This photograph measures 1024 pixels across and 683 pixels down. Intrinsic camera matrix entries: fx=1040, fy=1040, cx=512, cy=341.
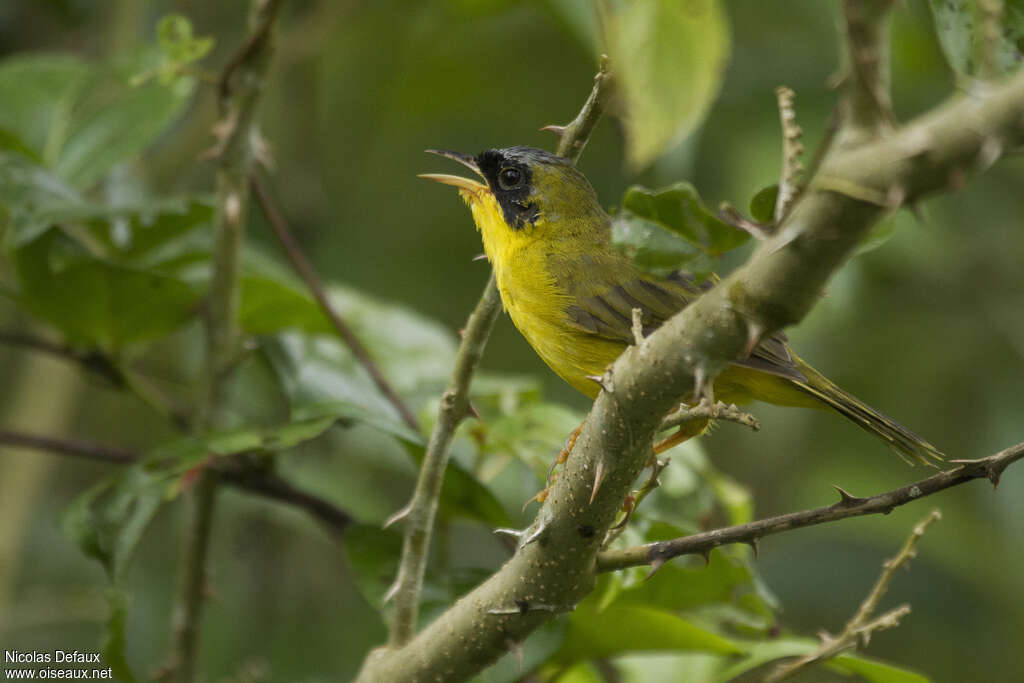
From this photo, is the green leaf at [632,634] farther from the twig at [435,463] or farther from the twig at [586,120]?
the twig at [586,120]

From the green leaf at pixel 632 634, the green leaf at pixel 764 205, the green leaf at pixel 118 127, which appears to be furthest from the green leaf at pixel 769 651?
the green leaf at pixel 118 127

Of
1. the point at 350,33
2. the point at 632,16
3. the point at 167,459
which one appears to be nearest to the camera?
the point at 632,16

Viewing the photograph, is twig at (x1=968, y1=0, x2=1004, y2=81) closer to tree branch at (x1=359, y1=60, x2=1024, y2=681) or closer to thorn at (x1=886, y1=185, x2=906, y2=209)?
tree branch at (x1=359, y1=60, x2=1024, y2=681)

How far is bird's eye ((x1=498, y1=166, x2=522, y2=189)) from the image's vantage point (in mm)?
3758

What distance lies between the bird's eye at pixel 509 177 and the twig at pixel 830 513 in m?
1.99

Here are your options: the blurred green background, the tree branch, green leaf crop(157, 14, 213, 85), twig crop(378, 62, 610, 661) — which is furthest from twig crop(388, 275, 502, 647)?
the blurred green background

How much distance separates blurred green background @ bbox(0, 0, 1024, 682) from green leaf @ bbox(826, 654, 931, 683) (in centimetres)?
230

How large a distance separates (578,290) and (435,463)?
120 centimetres

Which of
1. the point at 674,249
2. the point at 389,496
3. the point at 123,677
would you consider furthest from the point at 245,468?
the point at 389,496

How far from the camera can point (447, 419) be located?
2.26 m

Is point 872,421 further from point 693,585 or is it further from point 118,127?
point 118,127

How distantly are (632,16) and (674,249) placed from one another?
0.34 m

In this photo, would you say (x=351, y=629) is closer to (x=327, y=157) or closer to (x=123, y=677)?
(x=123, y=677)

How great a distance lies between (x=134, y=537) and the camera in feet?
9.62
